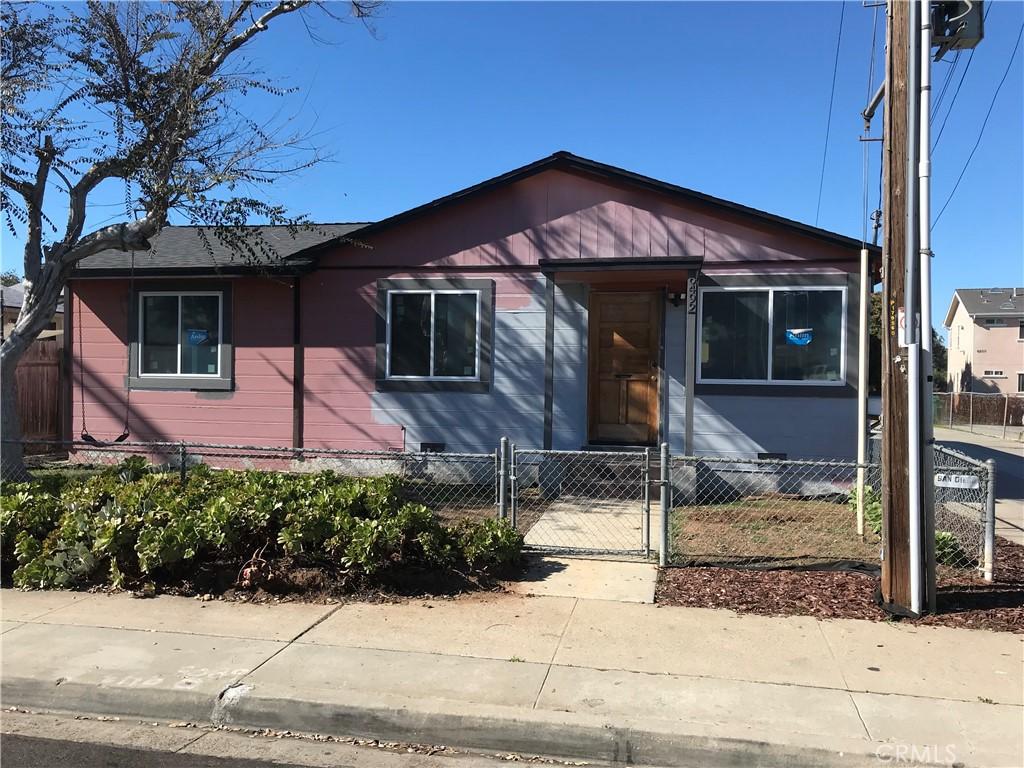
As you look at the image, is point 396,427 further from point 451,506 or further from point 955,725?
point 955,725

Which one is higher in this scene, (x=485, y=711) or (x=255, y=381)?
(x=255, y=381)

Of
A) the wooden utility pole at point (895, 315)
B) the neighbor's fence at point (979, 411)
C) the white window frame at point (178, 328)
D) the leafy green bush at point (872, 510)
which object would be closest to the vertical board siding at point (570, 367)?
the leafy green bush at point (872, 510)

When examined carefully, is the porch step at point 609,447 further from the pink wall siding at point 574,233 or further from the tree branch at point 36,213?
the tree branch at point 36,213

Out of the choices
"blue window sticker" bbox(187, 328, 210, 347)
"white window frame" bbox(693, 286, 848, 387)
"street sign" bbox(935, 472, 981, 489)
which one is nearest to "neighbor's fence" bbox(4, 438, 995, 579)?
"street sign" bbox(935, 472, 981, 489)

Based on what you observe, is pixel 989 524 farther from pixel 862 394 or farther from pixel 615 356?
pixel 615 356

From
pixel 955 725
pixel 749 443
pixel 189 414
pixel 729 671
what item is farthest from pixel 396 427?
pixel 955 725

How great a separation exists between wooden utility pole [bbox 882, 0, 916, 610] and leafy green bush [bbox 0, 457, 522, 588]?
293 centimetres

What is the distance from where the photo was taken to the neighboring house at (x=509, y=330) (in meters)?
9.94

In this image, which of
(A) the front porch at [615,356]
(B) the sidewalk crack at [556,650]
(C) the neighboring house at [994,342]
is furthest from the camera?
(C) the neighboring house at [994,342]

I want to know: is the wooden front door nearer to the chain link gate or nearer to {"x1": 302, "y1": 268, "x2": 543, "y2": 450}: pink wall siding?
the chain link gate

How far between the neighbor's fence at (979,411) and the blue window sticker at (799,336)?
24239 mm

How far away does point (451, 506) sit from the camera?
9.47 metres

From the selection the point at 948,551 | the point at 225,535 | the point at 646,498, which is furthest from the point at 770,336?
the point at 225,535

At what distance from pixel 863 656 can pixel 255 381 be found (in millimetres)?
9370
